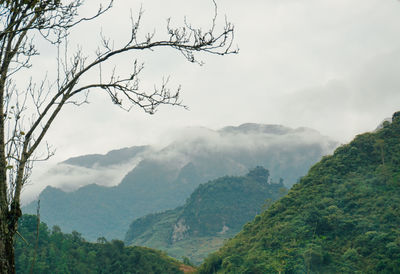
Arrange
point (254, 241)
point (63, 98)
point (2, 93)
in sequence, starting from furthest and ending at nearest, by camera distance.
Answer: point (254, 241)
point (63, 98)
point (2, 93)

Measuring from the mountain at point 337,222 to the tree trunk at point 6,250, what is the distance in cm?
3645

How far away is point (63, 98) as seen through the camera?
5.67 m

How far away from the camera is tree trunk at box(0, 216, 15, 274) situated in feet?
15.1

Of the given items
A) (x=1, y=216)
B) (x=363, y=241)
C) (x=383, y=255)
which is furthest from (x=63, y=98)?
(x=363, y=241)

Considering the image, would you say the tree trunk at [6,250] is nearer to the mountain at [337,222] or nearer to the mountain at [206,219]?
the mountain at [337,222]

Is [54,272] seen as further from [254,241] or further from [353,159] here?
[353,159]

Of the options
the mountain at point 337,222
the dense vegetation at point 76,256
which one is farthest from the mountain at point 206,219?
the mountain at point 337,222

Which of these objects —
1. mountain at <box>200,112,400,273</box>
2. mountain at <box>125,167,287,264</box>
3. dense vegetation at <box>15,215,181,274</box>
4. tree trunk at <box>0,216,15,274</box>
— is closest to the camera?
tree trunk at <box>0,216,15,274</box>

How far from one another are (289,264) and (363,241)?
8.07 meters

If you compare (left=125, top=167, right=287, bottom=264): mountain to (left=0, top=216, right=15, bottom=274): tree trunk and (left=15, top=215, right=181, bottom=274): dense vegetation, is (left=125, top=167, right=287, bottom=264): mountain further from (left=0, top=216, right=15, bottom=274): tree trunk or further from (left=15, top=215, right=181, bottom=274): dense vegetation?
(left=0, top=216, right=15, bottom=274): tree trunk

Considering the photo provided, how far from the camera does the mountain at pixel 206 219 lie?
166125 millimetres

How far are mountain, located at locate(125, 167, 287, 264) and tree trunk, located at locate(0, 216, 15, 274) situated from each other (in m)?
150

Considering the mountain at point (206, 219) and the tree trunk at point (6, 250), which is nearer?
the tree trunk at point (6, 250)

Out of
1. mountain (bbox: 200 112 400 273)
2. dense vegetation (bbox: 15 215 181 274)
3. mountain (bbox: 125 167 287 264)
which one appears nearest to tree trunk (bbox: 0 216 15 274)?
mountain (bbox: 200 112 400 273)
